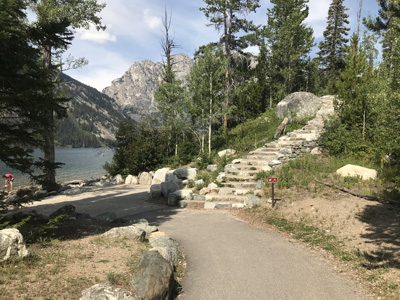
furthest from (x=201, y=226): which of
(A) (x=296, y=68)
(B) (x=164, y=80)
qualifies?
(A) (x=296, y=68)

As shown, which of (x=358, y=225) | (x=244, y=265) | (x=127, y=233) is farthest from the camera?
(x=358, y=225)

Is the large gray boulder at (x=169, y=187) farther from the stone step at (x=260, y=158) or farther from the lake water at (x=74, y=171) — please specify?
the lake water at (x=74, y=171)

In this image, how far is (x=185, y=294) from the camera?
484cm

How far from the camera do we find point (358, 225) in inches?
292

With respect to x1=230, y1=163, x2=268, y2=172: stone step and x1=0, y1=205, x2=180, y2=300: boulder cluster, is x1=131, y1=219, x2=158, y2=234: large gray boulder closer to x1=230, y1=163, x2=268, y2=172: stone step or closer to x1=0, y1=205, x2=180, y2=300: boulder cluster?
x1=0, y1=205, x2=180, y2=300: boulder cluster

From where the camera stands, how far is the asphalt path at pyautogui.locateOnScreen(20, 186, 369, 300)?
478 cm

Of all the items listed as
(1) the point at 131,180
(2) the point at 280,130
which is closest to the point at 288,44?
(2) the point at 280,130

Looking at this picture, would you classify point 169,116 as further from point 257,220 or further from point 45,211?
point 257,220

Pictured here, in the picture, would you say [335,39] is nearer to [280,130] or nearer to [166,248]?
[280,130]

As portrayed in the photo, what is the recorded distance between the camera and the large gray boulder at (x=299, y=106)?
22.0 m

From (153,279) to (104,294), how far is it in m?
0.88

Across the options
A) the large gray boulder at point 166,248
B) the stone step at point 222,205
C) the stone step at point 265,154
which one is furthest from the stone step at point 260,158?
the large gray boulder at point 166,248

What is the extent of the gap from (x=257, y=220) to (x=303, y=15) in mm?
26324

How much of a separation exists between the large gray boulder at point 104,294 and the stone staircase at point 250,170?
757 centimetres
